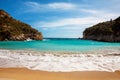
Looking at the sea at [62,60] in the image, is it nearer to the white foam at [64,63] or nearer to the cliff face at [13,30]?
the white foam at [64,63]

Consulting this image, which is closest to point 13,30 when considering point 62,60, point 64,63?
point 62,60

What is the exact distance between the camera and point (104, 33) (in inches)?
4929

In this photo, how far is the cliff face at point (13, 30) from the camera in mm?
103094

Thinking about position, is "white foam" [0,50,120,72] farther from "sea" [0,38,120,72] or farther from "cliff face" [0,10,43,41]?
"cliff face" [0,10,43,41]

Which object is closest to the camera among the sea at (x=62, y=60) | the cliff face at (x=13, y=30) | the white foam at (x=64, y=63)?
the white foam at (x=64, y=63)

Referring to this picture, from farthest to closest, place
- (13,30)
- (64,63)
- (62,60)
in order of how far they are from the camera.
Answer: (13,30), (62,60), (64,63)

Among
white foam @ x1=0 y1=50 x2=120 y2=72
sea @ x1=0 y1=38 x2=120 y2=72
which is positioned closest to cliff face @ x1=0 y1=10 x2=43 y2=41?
sea @ x1=0 y1=38 x2=120 y2=72

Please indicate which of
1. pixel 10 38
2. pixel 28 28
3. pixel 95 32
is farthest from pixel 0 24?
pixel 95 32

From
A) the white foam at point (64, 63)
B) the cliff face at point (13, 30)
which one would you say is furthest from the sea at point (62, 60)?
the cliff face at point (13, 30)

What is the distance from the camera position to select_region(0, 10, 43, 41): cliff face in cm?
10309

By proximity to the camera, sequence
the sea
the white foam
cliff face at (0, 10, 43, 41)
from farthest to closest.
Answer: cliff face at (0, 10, 43, 41)
the sea
the white foam

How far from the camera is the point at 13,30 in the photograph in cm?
11019

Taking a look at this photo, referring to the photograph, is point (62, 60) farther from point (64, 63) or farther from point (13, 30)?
point (13, 30)

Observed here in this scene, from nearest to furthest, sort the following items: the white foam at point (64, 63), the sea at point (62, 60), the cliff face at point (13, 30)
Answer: the white foam at point (64, 63), the sea at point (62, 60), the cliff face at point (13, 30)
